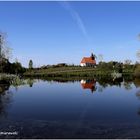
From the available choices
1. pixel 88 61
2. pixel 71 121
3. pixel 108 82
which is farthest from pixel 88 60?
pixel 71 121

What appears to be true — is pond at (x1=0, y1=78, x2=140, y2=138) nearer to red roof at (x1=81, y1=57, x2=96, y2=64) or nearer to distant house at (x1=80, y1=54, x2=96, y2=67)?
distant house at (x1=80, y1=54, x2=96, y2=67)

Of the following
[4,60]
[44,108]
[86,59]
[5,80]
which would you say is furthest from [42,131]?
[86,59]

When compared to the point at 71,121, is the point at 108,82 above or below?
above

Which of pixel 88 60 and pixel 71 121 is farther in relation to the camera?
pixel 88 60

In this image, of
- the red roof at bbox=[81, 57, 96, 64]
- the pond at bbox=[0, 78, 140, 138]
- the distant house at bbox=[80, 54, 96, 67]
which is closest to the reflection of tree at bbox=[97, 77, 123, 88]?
the pond at bbox=[0, 78, 140, 138]

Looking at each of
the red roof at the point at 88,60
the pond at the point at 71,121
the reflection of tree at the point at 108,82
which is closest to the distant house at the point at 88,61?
the red roof at the point at 88,60

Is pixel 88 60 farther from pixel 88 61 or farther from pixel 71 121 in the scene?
pixel 71 121

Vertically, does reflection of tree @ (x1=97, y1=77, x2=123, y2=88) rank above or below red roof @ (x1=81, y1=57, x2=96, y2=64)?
below

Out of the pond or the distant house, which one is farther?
the distant house

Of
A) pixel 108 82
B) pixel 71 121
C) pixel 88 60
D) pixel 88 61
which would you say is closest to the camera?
pixel 71 121

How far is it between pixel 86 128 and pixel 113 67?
9012 centimetres

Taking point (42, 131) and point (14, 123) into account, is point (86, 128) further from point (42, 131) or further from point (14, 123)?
point (14, 123)

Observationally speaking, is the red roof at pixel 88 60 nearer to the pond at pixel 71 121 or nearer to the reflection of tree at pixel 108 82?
the reflection of tree at pixel 108 82

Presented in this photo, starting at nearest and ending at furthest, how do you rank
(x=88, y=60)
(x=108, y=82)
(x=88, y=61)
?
(x=108, y=82), (x=88, y=61), (x=88, y=60)
